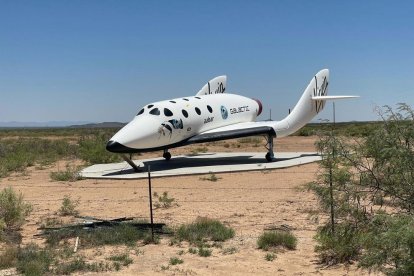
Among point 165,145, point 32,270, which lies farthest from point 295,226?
point 165,145

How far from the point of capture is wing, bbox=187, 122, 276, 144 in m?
21.8

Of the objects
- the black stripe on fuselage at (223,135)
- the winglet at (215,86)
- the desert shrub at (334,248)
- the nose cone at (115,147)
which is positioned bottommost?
the desert shrub at (334,248)

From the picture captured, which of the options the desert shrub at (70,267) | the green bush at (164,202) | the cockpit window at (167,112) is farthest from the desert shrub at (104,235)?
the cockpit window at (167,112)

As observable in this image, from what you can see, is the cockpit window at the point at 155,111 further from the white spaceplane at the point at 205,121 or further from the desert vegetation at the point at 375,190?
the desert vegetation at the point at 375,190

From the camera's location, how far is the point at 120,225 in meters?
9.96

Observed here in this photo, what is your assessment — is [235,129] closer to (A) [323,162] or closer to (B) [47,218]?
(B) [47,218]

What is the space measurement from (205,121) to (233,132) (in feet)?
5.06

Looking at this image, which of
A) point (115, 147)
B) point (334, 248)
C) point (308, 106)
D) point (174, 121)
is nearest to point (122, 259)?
point (334, 248)

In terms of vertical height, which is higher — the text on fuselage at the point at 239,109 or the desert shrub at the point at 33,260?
the text on fuselage at the point at 239,109

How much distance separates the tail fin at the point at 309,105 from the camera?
23.3 metres

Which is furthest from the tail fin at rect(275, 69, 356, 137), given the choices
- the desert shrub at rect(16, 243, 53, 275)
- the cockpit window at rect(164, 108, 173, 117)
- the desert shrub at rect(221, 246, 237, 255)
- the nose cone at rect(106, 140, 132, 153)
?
the desert shrub at rect(16, 243, 53, 275)

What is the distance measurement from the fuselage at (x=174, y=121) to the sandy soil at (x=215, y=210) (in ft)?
5.86

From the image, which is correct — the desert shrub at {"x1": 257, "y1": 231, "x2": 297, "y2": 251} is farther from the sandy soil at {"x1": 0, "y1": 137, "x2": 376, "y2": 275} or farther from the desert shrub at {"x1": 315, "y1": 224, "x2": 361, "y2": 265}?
the desert shrub at {"x1": 315, "y1": 224, "x2": 361, "y2": 265}

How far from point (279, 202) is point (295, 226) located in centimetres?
267
